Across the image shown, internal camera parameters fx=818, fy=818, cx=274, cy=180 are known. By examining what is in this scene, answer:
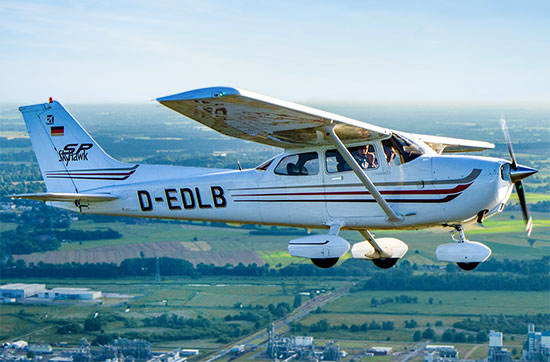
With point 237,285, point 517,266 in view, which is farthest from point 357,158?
point 517,266

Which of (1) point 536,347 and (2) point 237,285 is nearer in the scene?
(1) point 536,347

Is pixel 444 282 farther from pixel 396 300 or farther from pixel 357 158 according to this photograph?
pixel 357 158

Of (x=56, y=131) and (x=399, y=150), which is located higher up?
(x=56, y=131)

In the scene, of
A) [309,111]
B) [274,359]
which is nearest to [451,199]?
[309,111]

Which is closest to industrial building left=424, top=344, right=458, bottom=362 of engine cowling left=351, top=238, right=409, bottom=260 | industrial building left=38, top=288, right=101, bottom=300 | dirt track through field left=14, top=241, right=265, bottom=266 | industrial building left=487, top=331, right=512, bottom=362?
industrial building left=487, top=331, right=512, bottom=362

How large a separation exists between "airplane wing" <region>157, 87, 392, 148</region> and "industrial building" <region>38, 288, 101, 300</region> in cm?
4459

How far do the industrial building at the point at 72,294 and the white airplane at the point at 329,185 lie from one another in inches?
1675

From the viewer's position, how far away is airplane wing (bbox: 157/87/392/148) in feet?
28.0

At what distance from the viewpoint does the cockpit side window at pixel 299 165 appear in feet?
35.5

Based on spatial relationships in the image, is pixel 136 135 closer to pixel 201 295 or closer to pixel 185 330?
pixel 201 295

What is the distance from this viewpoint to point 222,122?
10.0 meters

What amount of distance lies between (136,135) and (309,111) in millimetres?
87033

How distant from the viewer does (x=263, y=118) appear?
992 centimetres

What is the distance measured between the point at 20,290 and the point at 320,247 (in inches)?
1904
